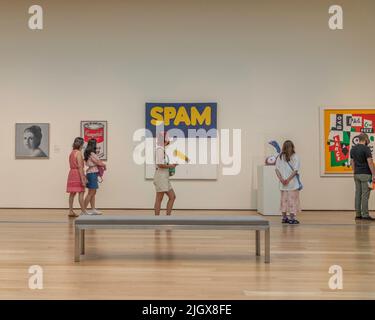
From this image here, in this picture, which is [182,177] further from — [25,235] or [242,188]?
[25,235]

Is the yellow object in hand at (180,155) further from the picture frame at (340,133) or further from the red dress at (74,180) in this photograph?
the picture frame at (340,133)

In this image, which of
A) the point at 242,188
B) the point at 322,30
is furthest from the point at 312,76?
the point at 242,188

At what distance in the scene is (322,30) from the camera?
38.7ft

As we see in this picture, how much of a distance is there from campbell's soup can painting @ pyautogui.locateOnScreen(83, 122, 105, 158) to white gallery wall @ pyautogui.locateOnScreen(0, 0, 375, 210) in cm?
19

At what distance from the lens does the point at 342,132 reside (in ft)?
38.4

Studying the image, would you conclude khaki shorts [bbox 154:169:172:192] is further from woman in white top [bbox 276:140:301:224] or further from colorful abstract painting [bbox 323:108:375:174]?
colorful abstract painting [bbox 323:108:375:174]

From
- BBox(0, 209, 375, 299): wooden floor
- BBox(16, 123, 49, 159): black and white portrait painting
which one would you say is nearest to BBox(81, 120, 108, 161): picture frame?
BBox(16, 123, 49, 159): black and white portrait painting

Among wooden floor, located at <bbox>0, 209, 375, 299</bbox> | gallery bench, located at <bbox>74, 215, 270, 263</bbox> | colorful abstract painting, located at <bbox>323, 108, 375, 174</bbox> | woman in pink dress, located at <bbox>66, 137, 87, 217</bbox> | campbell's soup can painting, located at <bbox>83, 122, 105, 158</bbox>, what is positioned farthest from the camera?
campbell's soup can painting, located at <bbox>83, 122, 105, 158</bbox>

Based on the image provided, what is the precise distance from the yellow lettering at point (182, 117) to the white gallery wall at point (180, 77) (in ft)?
0.87

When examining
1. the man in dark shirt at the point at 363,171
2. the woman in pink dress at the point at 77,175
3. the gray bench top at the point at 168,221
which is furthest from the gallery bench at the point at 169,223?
the man in dark shirt at the point at 363,171

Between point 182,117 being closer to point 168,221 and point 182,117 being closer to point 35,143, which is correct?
point 35,143

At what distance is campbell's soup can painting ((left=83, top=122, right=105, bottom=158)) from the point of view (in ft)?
38.9

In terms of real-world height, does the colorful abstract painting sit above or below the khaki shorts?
above

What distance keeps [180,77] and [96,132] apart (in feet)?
8.21
